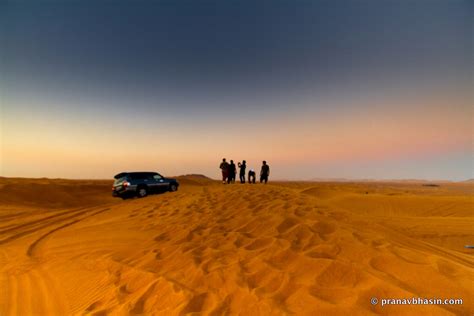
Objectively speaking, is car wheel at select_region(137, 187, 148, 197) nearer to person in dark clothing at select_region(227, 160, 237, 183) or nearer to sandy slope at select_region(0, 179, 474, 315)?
person in dark clothing at select_region(227, 160, 237, 183)

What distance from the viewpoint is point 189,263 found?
16.1ft

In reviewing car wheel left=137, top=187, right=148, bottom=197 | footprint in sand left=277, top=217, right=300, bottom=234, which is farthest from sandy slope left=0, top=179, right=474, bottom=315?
car wheel left=137, top=187, right=148, bottom=197

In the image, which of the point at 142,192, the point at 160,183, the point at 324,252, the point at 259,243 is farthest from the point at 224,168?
the point at 324,252

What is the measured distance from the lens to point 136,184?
1712cm

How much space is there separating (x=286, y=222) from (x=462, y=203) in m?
12.6

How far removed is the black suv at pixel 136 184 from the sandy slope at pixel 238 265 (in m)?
7.13

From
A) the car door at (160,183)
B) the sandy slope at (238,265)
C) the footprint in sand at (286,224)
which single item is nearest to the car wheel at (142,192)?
the car door at (160,183)

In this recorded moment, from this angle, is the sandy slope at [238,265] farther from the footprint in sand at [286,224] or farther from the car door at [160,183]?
the car door at [160,183]

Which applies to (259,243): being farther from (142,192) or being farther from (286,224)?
(142,192)

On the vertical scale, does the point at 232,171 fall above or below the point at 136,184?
above

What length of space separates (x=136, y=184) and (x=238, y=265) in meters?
14.3

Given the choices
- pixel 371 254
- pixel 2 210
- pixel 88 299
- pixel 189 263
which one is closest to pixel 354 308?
pixel 371 254

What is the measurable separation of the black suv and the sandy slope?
713cm

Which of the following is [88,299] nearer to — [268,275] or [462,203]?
[268,275]
